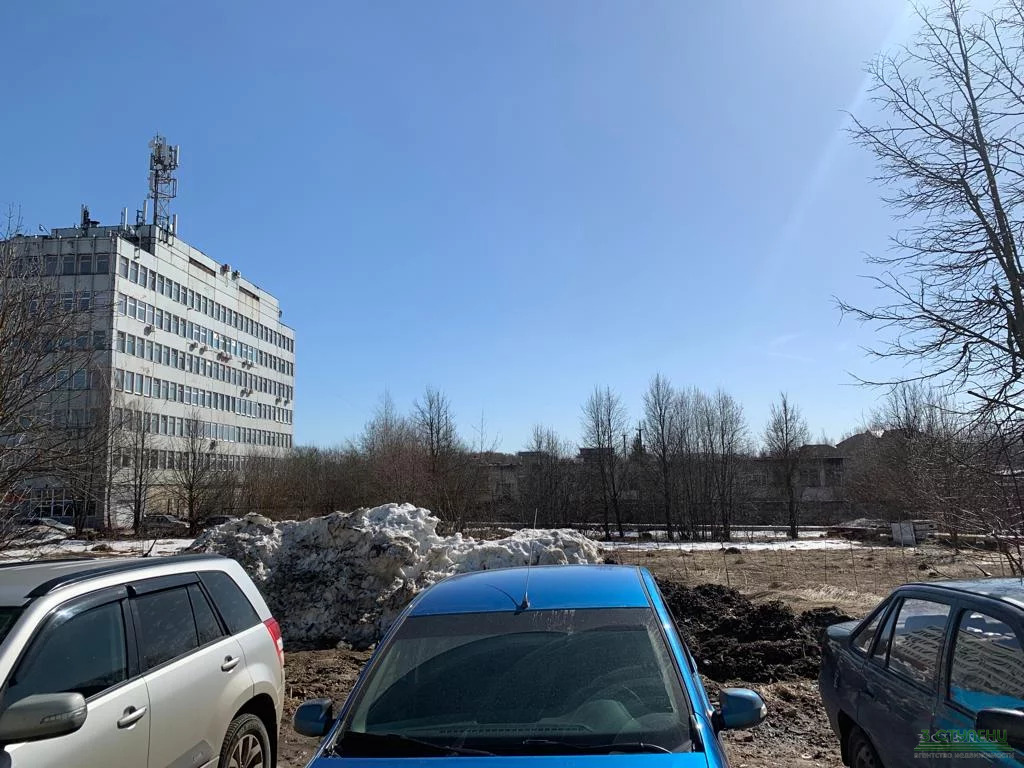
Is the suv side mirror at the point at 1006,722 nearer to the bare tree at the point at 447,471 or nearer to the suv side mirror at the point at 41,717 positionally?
the suv side mirror at the point at 41,717

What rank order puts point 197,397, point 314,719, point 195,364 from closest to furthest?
point 314,719
point 195,364
point 197,397

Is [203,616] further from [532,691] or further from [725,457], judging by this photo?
[725,457]

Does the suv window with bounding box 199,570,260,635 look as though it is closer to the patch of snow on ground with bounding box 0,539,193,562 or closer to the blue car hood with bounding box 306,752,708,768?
the blue car hood with bounding box 306,752,708,768

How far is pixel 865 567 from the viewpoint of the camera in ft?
79.0

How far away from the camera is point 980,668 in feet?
11.5

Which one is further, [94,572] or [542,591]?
Result: [94,572]

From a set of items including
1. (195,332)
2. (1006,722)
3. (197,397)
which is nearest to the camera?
(1006,722)

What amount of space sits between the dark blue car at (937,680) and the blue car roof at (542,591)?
1.60 m

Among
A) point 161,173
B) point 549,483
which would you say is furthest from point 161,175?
point 549,483

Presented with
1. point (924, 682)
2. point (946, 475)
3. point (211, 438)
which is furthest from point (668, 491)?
point (924, 682)

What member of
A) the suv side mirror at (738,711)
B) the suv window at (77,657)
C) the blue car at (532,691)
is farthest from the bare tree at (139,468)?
the suv side mirror at (738,711)

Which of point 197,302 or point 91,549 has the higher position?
point 197,302

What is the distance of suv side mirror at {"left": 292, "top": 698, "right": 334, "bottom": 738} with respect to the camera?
3.26m

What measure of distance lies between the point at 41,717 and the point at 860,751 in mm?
4724
